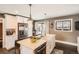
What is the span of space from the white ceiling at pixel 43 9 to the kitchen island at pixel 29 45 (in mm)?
423

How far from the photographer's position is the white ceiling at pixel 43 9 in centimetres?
134

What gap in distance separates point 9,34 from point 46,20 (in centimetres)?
67

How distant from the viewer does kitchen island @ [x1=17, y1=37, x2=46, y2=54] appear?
1.40m

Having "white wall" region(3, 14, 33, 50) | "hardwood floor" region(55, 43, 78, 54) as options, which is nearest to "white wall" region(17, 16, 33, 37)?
"white wall" region(3, 14, 33, 50)

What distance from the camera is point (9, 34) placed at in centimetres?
141

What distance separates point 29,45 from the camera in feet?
4.70

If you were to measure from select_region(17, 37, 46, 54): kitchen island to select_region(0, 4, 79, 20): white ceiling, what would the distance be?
423 mm

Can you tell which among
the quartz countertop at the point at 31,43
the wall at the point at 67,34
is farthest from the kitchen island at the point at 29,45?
the wall at the point at 67,34

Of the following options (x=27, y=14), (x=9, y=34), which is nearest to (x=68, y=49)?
(x=27, y=14)

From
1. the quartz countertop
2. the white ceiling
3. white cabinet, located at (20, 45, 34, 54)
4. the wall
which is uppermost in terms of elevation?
the white ceiling

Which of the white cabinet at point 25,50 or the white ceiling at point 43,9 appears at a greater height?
the white ceiling at point 43,9

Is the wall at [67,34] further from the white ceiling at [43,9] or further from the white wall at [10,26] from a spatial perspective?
the white wall at [10,26]

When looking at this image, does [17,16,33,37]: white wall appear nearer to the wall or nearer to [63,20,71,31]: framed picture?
the wall

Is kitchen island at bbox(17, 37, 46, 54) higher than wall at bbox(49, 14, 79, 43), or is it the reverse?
wall at bbox(49, 14, 79, 43)
